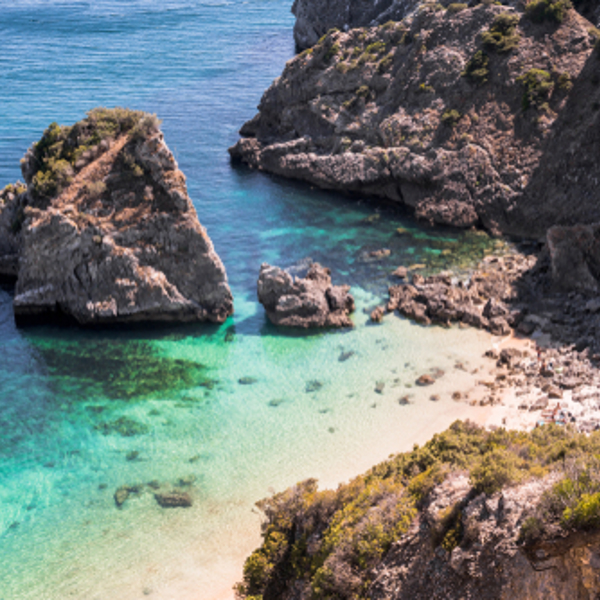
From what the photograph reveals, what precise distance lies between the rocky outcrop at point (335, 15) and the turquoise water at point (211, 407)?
1706 inches

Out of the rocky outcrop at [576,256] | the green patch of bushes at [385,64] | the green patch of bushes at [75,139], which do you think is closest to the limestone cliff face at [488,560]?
the rocky outcrop at [576,256]

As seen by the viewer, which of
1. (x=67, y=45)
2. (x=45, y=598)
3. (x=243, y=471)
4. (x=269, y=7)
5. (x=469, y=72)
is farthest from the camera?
(x=269, y=7)

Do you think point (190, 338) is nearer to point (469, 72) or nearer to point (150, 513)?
point (150, 513)

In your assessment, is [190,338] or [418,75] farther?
[418,75]

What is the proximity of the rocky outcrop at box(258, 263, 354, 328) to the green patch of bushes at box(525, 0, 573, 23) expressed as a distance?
125 ft

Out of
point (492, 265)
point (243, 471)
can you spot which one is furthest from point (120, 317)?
point (492, 265)

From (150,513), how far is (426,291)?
27441 mm

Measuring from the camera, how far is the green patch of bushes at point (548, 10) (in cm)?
6419

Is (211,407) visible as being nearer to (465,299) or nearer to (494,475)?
(465,299)

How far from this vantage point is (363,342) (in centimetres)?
4700

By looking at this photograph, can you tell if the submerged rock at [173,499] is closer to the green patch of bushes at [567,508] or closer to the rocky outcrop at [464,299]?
the green patch of bushes at [567,508]

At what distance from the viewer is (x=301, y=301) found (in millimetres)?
49094

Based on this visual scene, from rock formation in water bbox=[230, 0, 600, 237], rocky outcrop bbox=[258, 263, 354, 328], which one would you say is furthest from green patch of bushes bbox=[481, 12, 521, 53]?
rocky outcrop bbox=[258, 263, 354, 328]

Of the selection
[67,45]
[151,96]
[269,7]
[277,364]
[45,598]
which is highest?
[269,7]
